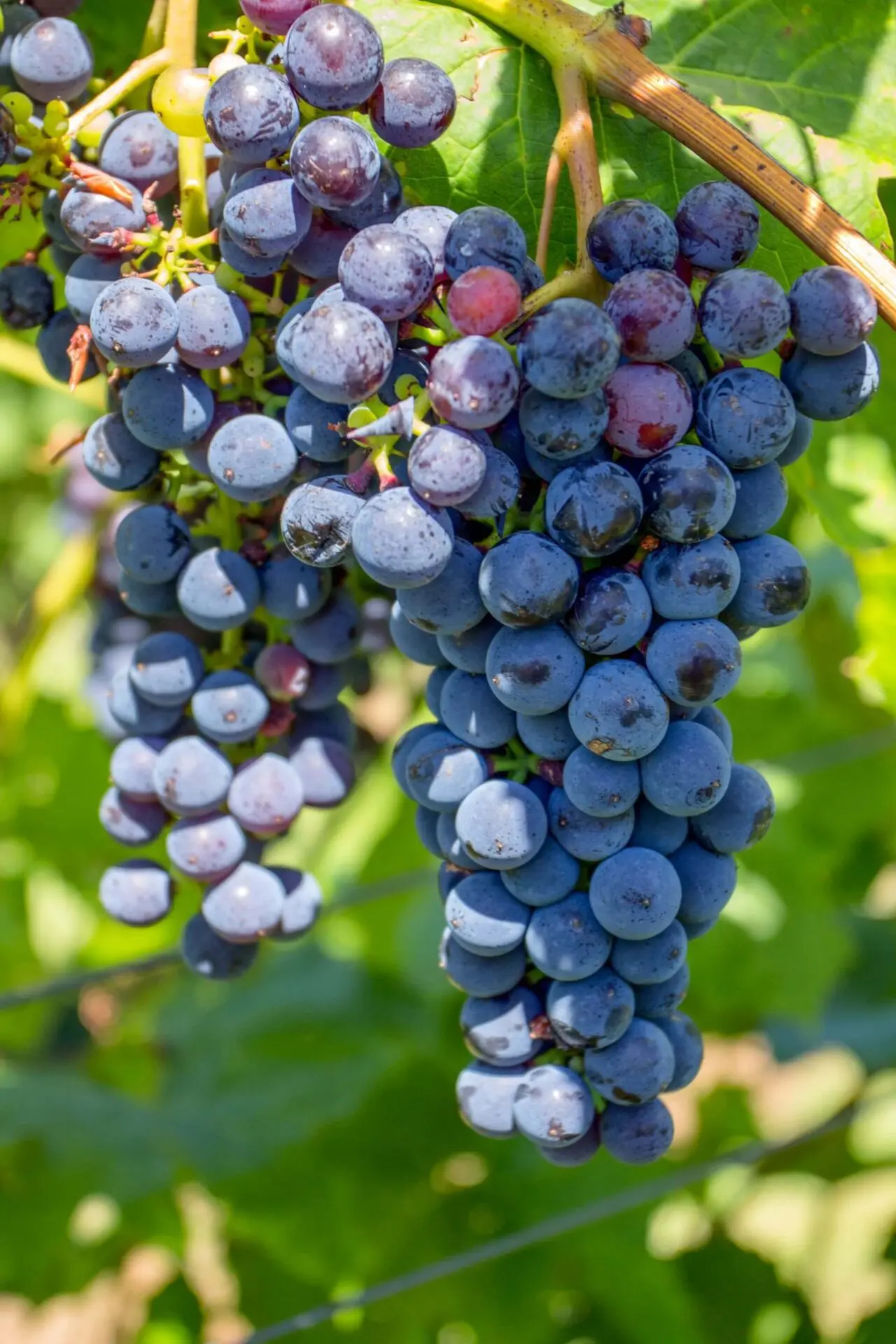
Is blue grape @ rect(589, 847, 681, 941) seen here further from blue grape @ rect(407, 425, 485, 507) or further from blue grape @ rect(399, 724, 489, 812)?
blue grape @ rect(407, 425, 485, 507)

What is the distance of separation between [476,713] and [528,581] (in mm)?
170

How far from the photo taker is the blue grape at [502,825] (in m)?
1.04

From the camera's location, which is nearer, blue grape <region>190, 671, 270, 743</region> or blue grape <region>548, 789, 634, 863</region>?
blue grape <region>548, 789, 634, 863</region>

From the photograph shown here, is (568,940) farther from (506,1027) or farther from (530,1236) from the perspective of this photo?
(530,1236)

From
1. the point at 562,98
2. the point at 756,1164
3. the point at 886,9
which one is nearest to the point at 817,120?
the point at 886,9

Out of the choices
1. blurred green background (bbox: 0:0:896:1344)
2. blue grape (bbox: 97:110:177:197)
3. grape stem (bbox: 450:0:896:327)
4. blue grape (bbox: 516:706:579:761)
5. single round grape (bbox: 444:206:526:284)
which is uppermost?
grape stem (bbox: 450:0:896:327)

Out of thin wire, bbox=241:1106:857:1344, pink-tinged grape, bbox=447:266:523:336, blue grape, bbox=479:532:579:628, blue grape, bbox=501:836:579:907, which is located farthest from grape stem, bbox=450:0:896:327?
thin wire, bbox=241:1106:857:1344

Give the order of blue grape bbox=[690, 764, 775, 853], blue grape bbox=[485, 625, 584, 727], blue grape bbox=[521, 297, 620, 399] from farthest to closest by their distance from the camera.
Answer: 1. blue grape bbox=[690, 764, 775, 853]
2. blue grape bbox=[485, 625, 584, 727]
3. blue grape bbox=[521, 297, 620, 399]

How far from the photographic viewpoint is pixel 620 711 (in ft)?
3.22

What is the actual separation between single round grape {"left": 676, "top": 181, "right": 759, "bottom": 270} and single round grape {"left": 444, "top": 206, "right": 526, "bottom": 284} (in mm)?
138

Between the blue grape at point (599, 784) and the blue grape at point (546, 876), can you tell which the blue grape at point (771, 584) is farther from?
the blue grape at point (546, 876)

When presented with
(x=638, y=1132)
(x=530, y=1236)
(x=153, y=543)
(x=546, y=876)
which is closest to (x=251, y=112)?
(x=153, y=543)

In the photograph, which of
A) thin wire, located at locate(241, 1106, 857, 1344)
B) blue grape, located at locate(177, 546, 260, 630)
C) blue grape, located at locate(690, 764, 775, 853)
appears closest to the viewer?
blue grape, located at locate(690, 764, 775, 853)

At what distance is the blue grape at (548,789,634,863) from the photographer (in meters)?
1.05
